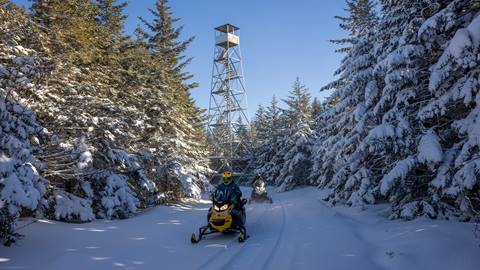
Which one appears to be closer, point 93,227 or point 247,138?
point 93,227

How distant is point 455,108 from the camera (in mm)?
9883

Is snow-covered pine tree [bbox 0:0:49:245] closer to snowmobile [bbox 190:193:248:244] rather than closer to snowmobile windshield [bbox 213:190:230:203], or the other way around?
snowmobile [bbox 190:193:248:244]

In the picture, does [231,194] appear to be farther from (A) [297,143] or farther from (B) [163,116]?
(A) [297,143]

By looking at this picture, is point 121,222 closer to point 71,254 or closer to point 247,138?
point 71,254

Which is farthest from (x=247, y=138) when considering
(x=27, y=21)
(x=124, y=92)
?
(x=27, y=21)

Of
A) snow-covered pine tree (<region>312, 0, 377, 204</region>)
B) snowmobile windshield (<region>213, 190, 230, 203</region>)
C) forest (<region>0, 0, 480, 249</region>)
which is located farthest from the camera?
snow-covered pine tree (<region>312, 0, 377, 204</region>)

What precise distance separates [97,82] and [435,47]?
12.7m

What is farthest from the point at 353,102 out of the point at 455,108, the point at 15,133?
the point at 15,133

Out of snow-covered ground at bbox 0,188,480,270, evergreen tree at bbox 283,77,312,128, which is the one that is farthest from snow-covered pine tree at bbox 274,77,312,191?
snow-covered ground at bbox 0,188,480,270

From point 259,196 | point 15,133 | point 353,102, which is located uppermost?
point 353,102

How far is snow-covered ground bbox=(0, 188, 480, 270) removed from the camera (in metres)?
7.18

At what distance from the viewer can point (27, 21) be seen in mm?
10305

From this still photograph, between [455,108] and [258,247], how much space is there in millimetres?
6567

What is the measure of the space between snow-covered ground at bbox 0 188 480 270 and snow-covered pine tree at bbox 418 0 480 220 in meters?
0.94
